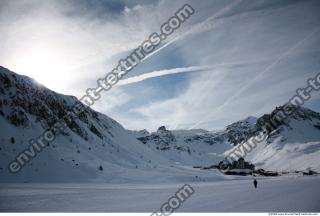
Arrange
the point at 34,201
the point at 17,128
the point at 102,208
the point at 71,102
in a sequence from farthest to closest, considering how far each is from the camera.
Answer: the point at 71,102
the point at 17,128
the point at 34,201
the point at 102,208

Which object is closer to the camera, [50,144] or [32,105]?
[50,144]

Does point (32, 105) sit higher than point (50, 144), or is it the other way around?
point (32, 105)

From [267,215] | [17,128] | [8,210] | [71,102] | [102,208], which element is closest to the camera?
[267,215]

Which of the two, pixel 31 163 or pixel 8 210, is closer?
pixel 8 210

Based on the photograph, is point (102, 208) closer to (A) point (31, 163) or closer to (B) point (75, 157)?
(A) point (31, 163)

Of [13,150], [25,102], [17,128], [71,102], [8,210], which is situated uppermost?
[71,102]

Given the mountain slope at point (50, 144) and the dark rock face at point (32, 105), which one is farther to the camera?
the dark rock face at point (32, 105)

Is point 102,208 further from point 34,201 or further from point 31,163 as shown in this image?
point 31,163

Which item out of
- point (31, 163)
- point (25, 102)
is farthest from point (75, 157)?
point (25, 102)

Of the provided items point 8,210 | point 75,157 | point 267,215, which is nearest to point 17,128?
point 75,157

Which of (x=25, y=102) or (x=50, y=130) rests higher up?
(x=25, y=102)

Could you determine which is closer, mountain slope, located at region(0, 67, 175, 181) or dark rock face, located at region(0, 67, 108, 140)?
mountain slope, located at region(0, 67, 175, 181)
